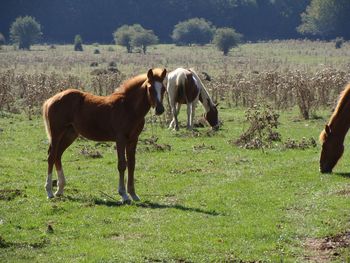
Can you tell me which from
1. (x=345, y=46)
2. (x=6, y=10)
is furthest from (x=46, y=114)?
(x=6, y=10)

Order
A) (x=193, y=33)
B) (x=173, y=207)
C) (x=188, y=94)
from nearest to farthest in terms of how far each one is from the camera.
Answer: (x=173, y=207) → (x=188, y=94) → (x=193, y=33)

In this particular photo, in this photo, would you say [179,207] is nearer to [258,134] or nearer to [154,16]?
[258,134]

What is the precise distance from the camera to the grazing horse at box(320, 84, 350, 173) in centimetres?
1575

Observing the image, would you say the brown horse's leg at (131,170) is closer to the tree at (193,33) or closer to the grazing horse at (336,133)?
the grazing horse at (336,133)


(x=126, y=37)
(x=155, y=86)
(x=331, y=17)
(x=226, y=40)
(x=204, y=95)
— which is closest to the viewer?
(x=155, y=86)

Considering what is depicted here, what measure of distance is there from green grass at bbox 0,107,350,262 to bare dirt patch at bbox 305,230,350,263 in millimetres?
109

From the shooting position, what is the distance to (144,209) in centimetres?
1284

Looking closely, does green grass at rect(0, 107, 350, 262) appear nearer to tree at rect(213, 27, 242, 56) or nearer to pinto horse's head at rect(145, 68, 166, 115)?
pinto horse's head at rect(145, 68, 166, 115)

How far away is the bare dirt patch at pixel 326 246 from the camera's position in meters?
10.1

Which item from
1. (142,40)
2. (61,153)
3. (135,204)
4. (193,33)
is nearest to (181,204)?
(135,204)

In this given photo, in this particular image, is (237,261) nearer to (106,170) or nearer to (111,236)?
(111,236)

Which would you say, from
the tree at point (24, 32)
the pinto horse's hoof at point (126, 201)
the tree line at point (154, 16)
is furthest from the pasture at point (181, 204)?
the tree line at point (154, 16)

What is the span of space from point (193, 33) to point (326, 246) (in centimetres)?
10485

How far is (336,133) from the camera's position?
52.3ft
